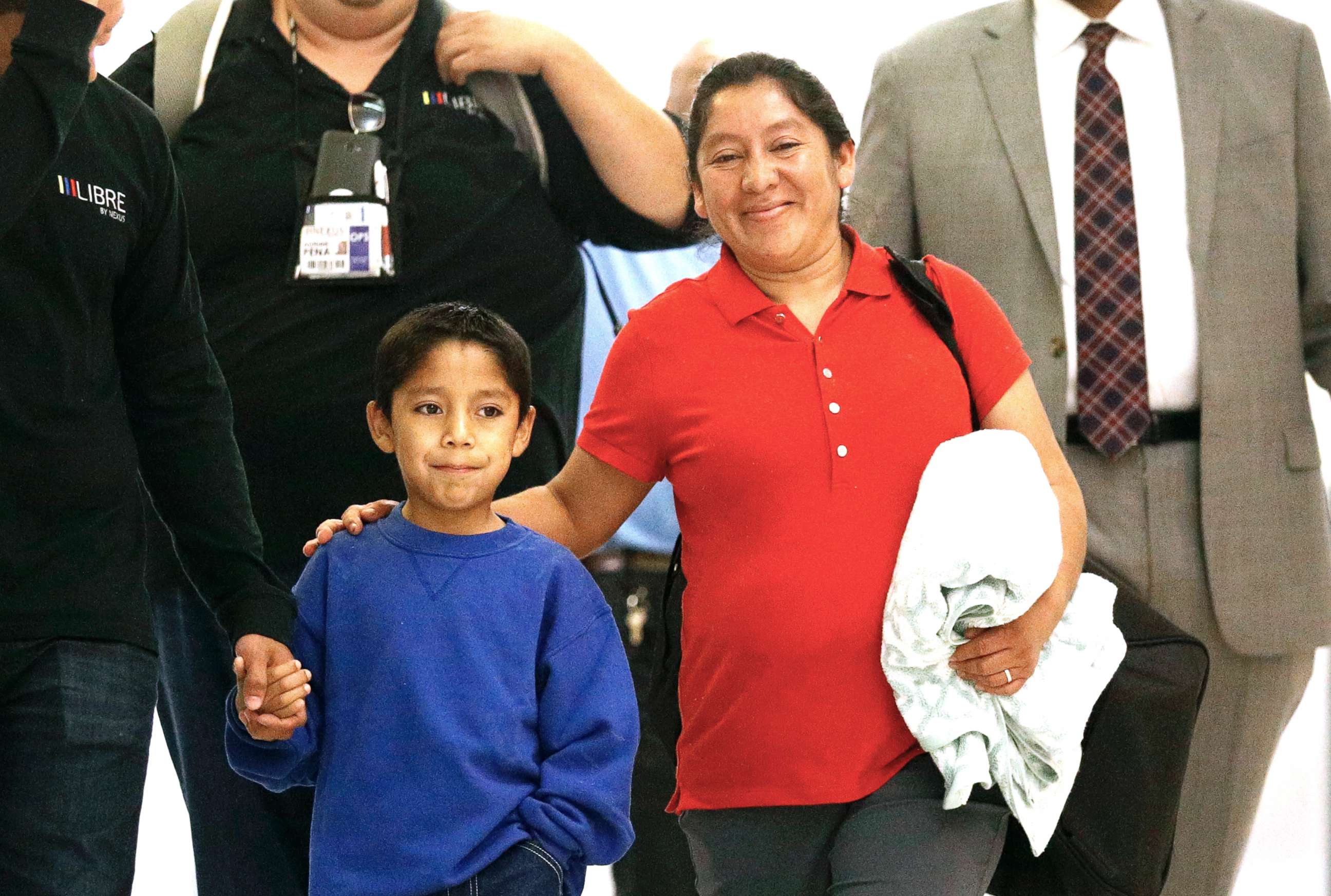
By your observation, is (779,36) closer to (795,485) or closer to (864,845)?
(795,485)

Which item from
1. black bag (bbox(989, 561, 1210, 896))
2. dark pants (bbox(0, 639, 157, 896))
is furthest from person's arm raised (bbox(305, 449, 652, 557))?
black bag (bbox(989, 561, 1210, 896))

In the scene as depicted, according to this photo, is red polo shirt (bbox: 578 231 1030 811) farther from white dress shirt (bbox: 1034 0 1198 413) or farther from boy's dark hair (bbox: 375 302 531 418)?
white dress shirt (bbox: 1034 0 1198 413)

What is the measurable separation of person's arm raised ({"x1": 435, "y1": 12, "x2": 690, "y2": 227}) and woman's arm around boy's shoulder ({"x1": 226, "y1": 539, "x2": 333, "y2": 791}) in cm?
107

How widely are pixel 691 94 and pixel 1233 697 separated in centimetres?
154

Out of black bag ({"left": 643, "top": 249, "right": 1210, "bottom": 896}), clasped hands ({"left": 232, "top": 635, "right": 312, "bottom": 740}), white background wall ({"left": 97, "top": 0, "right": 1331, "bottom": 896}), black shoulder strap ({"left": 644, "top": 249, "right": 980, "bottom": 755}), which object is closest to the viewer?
clasped hands ({"left": 232, "top": 635, "right": 312, "bottom": 740})

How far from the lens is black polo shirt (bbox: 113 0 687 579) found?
2828 millimetres

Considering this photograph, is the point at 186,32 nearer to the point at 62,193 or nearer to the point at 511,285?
the point at 511,285

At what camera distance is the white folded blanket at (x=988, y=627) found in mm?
2072

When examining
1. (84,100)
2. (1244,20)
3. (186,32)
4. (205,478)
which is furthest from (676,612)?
(1244,20)

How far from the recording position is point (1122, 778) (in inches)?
89.5

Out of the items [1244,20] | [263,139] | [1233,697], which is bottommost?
[1233,697]

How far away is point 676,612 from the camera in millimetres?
2441

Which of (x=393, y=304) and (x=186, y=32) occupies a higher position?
(x=186, y=32)

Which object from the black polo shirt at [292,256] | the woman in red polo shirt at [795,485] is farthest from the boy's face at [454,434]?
the black polo shirt at [292,256]
